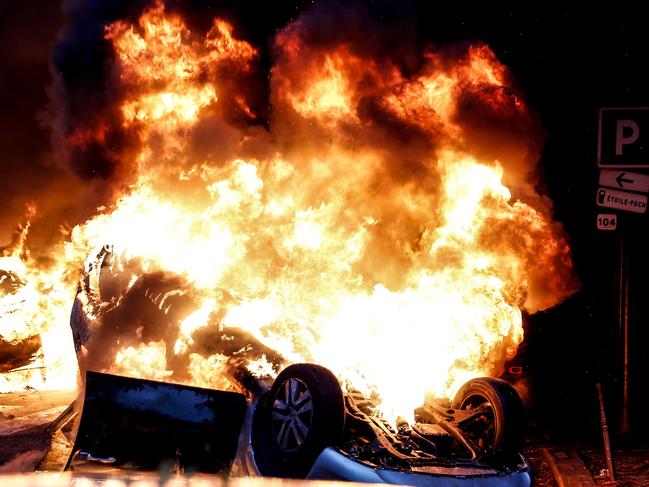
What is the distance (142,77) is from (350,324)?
6.33 metres

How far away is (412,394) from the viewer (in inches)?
255

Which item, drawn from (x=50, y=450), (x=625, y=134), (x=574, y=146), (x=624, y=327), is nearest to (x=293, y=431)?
(x=50, y=450)

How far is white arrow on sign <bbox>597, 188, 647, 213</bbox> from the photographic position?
345 inches

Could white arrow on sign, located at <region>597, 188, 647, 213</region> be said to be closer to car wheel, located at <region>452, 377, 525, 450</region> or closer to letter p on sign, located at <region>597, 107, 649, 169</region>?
letter p on sign, located at <region>597, 107, 649, 169</region>

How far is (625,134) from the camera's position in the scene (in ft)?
30.0

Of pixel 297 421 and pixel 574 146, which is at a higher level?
pixel 574 146

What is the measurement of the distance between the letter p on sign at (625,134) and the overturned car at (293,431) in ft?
16.3

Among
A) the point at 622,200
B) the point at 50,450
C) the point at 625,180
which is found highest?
the point at 625,180

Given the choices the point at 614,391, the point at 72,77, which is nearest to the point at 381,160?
the point at 614,391

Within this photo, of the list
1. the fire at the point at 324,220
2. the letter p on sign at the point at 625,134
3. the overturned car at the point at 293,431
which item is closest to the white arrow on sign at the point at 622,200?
the letter p on sign at the point at 625,134

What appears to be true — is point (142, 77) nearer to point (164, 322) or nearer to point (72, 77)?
point (72, 77)

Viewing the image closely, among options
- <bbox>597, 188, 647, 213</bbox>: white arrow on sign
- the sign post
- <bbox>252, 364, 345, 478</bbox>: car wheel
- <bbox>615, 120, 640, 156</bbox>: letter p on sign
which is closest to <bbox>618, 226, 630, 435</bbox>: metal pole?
the sign post

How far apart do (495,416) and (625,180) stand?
505 centimetres

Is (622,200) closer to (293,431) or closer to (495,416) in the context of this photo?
(495,416)
